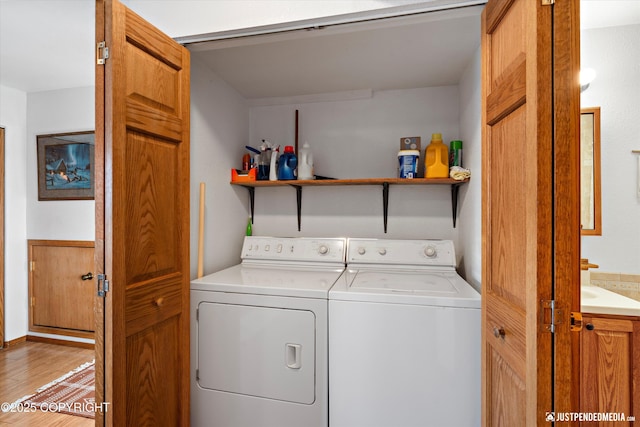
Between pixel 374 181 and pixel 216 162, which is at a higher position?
pixel 216 162

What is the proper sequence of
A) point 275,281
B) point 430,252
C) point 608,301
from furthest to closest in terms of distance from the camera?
point 430,252 < point 275,281 < point 608,301

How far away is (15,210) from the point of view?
3041mm

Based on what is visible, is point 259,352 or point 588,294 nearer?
point 588,294

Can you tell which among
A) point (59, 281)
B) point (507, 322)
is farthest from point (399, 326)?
point (59, 281)

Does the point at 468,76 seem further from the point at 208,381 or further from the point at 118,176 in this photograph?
the point at 208,381

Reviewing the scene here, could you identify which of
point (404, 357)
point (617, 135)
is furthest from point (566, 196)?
point (404, 357)

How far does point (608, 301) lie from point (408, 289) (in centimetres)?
73

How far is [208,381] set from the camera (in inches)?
65.8

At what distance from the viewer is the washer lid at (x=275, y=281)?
5.19 feet

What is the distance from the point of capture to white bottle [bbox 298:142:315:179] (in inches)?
89.6

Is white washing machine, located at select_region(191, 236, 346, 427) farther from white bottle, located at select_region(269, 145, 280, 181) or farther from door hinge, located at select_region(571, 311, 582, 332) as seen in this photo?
door hinge, located at select_region(571, 311, 582, 332)

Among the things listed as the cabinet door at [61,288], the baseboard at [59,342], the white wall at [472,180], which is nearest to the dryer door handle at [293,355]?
the white wall at [472,180]

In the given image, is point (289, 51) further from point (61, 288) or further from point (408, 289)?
point (61, 288)

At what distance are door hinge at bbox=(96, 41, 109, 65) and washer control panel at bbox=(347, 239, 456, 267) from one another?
1.63 meters
